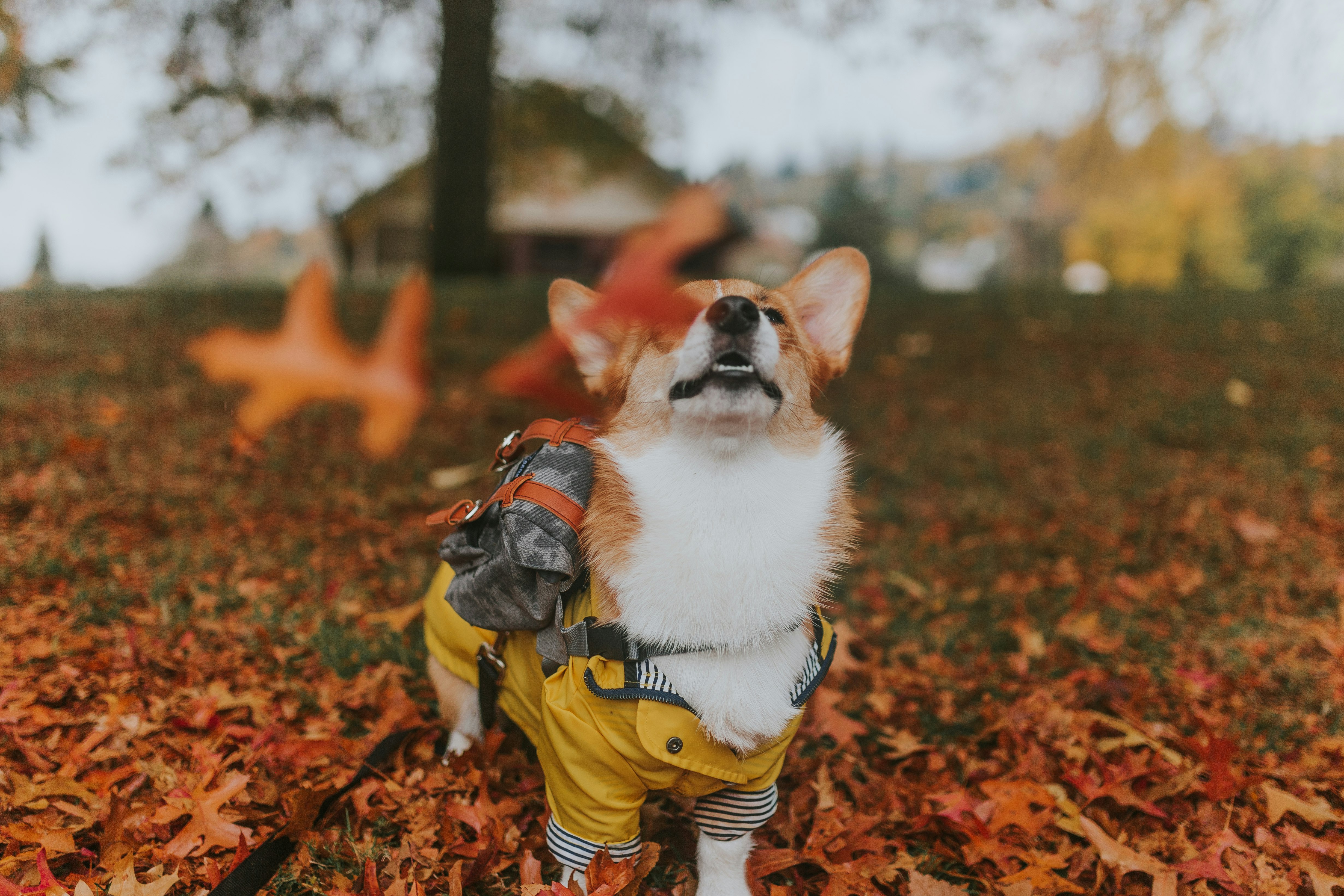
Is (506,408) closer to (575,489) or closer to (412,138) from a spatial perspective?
(412,138)

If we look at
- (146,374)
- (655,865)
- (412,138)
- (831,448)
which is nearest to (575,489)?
(831,448)

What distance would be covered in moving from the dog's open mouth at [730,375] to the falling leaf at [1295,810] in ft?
7.11

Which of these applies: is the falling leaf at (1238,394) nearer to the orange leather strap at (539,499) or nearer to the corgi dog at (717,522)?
the corgi dog at (717,522)

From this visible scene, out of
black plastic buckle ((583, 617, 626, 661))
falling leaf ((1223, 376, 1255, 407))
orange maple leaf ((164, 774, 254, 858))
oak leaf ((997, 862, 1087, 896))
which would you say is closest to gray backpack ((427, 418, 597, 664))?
black plastic buckle ((583, 617, 626, 661))

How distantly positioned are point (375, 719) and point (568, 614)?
125 cm

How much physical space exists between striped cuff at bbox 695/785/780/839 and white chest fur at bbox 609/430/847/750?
217mm

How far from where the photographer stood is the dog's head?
170 cm

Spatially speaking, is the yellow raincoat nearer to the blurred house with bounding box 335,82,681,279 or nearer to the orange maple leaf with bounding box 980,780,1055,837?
the orange maple leaf with bounding box 980,780,1055,837

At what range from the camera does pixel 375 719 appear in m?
2.72

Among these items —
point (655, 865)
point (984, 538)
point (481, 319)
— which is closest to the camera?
point (655, 865)

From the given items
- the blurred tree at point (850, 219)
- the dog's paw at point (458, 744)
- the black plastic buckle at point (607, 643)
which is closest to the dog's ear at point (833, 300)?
the black plastic buckle at point (607, 643)

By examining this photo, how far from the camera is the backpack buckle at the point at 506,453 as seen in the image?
208 centimetres

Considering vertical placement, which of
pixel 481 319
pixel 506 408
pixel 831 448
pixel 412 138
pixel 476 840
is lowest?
pixel 476 840

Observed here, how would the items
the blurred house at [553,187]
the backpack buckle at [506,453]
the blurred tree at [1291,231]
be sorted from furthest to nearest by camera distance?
the blurred tree at [1291,231] < the blurred house at [553,187] < the backpack buckle at [506,453]
